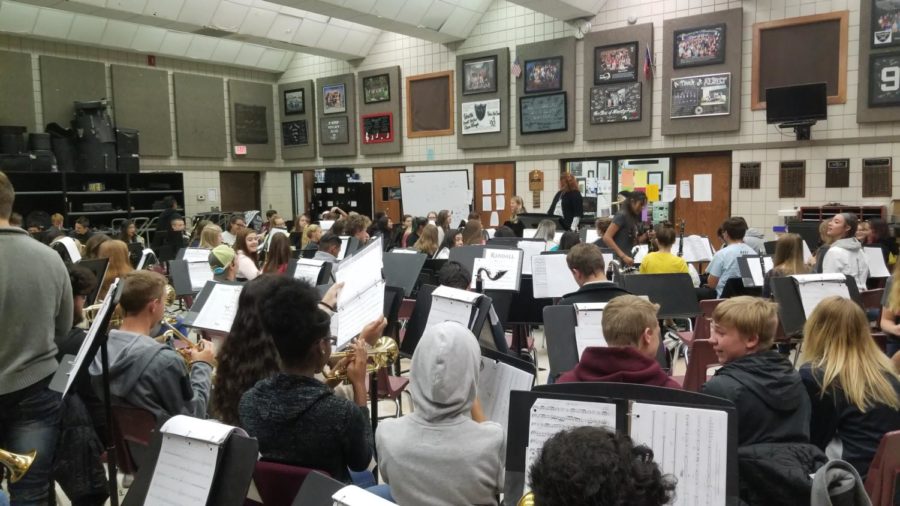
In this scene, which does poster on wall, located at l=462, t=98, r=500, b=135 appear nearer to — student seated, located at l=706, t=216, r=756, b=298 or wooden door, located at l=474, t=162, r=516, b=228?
wooden door, located at l=474, t=162, r=516, b=228

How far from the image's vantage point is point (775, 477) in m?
2.10

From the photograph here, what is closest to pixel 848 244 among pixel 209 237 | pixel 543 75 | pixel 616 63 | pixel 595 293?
pixel 595 293

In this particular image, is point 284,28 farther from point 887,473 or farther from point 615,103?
point 887,473

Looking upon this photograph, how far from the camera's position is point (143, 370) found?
276 centimetres

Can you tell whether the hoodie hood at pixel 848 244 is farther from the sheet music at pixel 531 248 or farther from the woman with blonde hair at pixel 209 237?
the woman with blonde hair at pixel 209 237

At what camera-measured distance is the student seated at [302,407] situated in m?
2.05

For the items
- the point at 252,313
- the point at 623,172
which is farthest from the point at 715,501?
the point at 623,172

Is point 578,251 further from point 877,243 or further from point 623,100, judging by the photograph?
point 623,100

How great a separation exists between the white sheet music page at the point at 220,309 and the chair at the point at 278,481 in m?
2.00

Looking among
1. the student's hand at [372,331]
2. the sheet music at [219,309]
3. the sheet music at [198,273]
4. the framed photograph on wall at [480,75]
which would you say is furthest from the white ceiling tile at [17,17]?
the student's hand at [372,331]

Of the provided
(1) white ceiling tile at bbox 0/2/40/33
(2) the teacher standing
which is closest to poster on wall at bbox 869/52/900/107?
(2) the teacher standing

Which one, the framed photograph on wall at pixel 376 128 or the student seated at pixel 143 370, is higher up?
the framed photograph on wall at pixel 376 128

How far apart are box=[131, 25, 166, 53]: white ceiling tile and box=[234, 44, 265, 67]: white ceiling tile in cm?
184

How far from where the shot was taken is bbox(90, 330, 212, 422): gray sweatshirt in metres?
Result: 2.75
